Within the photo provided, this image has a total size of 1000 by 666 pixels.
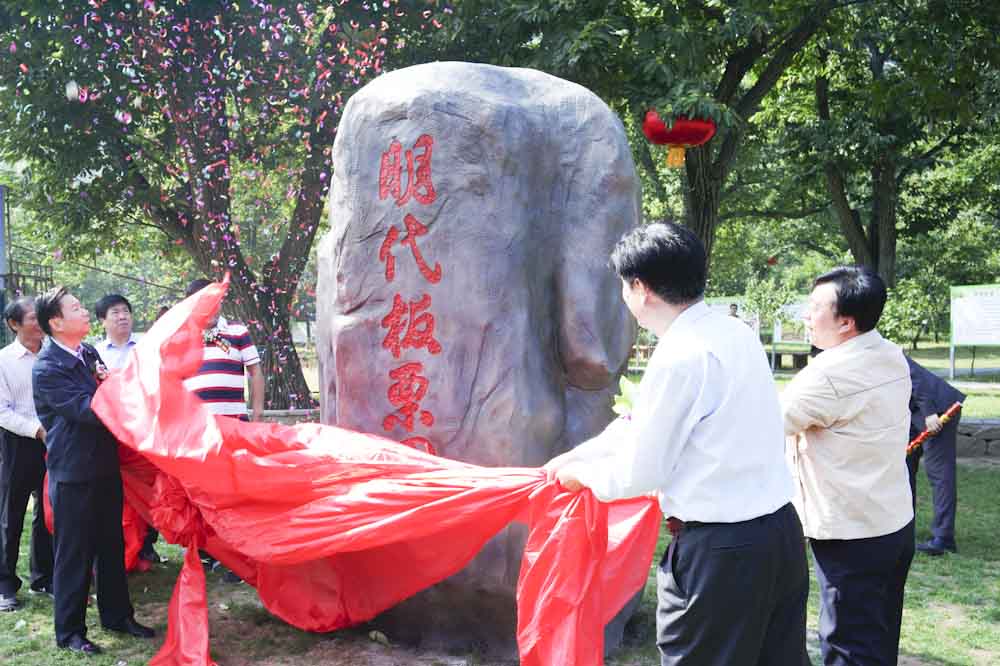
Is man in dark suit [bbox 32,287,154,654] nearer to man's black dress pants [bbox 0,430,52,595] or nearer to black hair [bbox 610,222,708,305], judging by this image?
man's black dress pants [bbox 0,430,52,595]

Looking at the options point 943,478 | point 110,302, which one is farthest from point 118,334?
point 943,478

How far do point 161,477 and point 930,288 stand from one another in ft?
67.7

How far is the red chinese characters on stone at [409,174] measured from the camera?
13.0 ft

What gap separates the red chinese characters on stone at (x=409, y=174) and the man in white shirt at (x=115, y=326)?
6.83 feet

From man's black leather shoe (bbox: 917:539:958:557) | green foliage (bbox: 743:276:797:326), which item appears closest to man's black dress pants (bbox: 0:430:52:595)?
man's black leather shoe (bbox: 917:539:958:557)

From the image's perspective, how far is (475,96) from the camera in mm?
3982

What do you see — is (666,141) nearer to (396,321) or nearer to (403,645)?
(396,321)

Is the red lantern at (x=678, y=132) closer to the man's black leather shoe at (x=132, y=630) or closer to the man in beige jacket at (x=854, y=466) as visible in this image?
the man in beige jacket at (x=854, y=466)

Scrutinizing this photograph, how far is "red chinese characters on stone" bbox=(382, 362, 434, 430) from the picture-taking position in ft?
13.1

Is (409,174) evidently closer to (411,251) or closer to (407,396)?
(411,251)

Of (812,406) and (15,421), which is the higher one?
(812,406)

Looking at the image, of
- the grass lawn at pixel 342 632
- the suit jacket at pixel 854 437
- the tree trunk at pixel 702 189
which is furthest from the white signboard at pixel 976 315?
the suit jacket at pixel 854 437

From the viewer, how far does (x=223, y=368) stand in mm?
5031

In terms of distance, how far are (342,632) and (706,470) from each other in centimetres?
263
